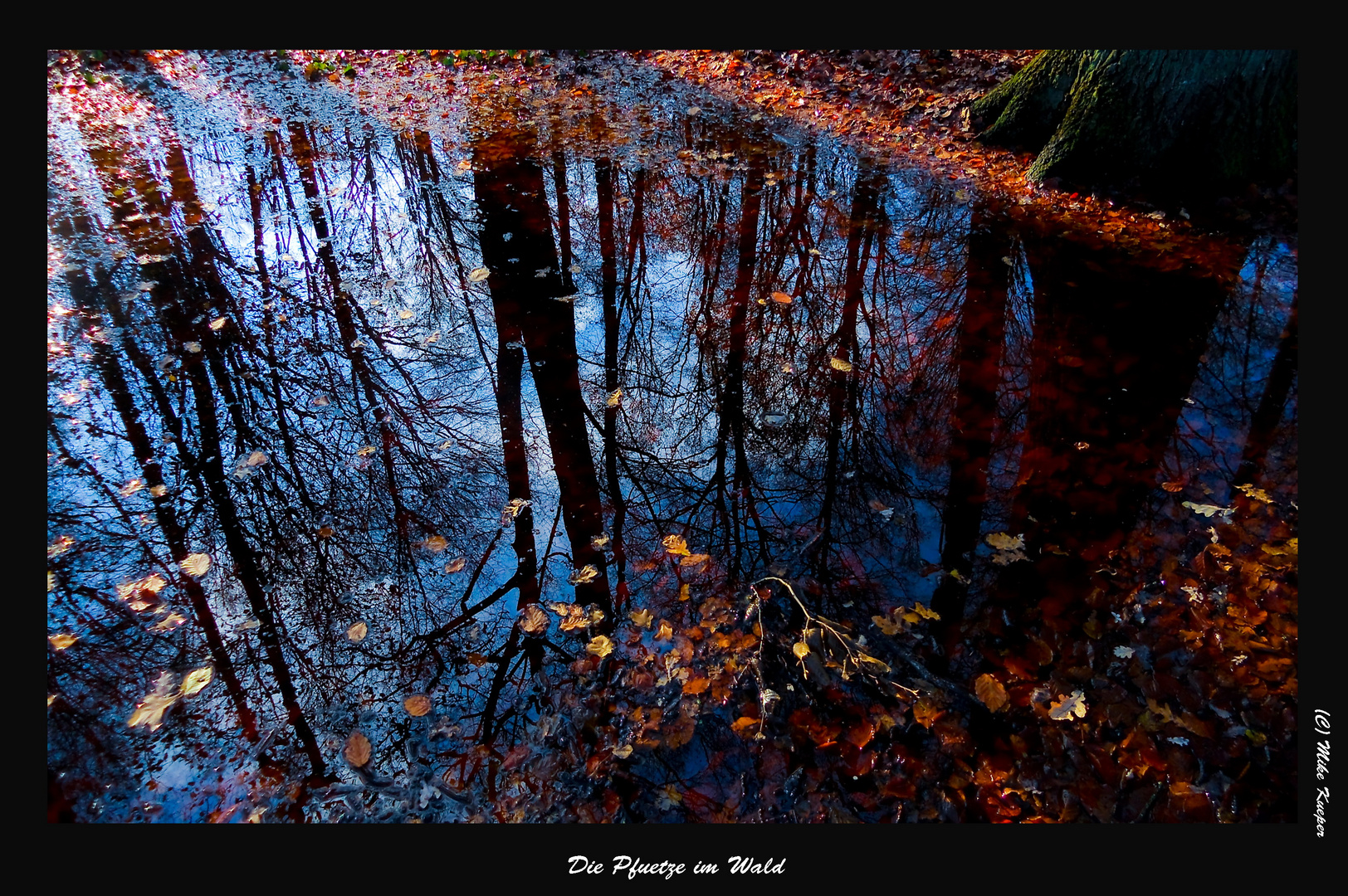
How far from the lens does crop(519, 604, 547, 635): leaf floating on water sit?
328cm

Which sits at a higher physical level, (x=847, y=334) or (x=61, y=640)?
(x=847, y=334)

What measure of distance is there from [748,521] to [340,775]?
221 cm

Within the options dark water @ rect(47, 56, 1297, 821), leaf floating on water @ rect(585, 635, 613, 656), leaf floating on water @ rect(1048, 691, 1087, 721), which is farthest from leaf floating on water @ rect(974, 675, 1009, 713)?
leaf floating on water @ rect(585, 635, 613, 656)

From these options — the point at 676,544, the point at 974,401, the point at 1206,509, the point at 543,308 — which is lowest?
the point at 676,544

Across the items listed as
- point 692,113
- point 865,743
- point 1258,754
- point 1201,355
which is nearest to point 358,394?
point 865,743

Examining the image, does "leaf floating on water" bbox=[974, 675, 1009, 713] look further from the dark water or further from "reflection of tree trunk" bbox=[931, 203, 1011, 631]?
"reflection of tree trunk" bbox=[931, 203, 1011, 631]

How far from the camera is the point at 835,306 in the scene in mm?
5531

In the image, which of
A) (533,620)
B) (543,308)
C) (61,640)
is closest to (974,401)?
(533,620)

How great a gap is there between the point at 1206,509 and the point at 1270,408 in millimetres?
1243

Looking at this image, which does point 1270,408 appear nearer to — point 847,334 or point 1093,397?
point 1093,397

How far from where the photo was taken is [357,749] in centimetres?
285

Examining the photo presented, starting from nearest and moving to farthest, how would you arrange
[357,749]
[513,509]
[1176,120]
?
1. [357,749]
2. [513,509]
3. [1176,120]

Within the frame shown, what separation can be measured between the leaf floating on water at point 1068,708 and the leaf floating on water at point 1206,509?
1.46 metres

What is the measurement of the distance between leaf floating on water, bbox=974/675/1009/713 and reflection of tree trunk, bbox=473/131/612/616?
1677 millimetres
